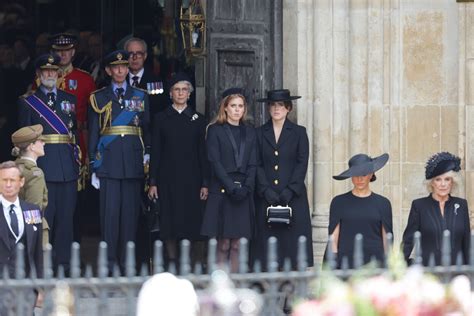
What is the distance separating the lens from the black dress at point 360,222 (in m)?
13.8

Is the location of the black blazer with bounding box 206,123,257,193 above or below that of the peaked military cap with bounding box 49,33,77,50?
below

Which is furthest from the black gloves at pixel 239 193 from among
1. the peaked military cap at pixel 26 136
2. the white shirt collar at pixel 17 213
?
the white shirt collar at pixel 17 213

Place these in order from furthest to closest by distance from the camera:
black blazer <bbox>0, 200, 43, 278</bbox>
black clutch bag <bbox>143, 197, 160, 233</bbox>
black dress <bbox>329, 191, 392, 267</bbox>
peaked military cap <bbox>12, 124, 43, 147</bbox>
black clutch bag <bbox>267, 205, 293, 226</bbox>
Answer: black clutch bag <bbox>143, 197, 160, 233</bbox> < black clutch bag <bbox>267, 205, 293, 226</bbox> < peaked military cap <bbox>12, 124, 43, 147</bbox> < black dress <bbox>329, 191, 392, 267</bbox> < black blazer <bbox>0, 200, 43, 278</bbox>

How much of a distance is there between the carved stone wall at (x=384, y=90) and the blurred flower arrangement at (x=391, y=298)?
7108 millimetres

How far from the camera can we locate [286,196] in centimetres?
1533

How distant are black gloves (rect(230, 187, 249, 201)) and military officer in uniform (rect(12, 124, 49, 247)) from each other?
→ 1455mm

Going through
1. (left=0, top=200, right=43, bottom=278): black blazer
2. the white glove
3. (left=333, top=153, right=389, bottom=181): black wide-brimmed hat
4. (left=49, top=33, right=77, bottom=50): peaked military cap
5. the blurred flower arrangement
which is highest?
(left=49, top=33, right=77, bottom=50): peaked military cap

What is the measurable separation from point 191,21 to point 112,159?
135 centimetres

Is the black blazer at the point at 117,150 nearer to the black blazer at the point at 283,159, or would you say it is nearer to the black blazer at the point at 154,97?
the black blazer at the point at 154,97

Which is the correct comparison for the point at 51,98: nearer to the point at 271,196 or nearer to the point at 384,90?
the point at 271,196

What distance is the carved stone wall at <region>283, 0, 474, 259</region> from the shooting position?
638 inches

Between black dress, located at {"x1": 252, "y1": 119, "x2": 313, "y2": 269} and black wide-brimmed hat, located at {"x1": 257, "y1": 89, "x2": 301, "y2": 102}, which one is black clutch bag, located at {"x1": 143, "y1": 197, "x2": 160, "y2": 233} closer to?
black dress, located at {"x1": 252, "y1": 119, "x2": 313, "y2": 269}

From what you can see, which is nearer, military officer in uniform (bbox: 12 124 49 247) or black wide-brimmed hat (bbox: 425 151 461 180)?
black wide-brimmed hat (bbox: 425 151 461 180)

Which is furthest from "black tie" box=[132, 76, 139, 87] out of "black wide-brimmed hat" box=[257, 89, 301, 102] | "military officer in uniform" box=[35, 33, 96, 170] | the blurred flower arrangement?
the blurred flower arrangement
